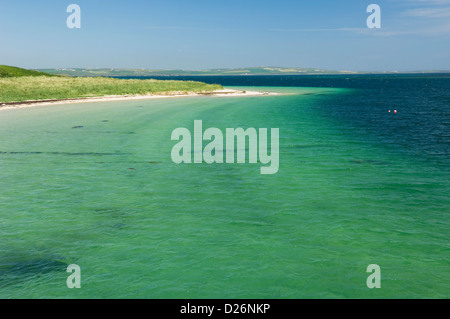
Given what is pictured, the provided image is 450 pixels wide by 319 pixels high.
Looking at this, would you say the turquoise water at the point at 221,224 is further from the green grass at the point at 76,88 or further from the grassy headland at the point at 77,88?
the grassy headland at the point at 77,88

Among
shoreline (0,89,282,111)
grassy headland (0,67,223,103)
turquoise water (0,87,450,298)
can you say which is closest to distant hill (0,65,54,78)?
grassy headland (0,67,223,103)

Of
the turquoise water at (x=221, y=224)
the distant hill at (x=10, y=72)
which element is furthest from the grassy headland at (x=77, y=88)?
the turquoise water at (x=221, y=224)

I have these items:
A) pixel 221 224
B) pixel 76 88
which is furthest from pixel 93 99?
pixel 221 224

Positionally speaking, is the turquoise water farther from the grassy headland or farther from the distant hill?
the distant hill

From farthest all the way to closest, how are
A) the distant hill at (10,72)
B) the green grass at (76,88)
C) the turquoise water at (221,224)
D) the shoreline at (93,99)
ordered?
1. the distant hill at (10,72)
2. the green grass at (76,88)
3. the shoreline at (93,99)
4. the turquoise water at (221,224)

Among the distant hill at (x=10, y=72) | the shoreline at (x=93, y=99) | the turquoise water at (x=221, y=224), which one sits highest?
the distant hill at (x=10, y=72)

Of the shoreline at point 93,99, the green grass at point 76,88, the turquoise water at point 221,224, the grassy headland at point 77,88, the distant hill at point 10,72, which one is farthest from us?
the distant hill at point 10,72

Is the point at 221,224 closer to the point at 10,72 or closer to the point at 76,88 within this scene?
the point at 76,88
